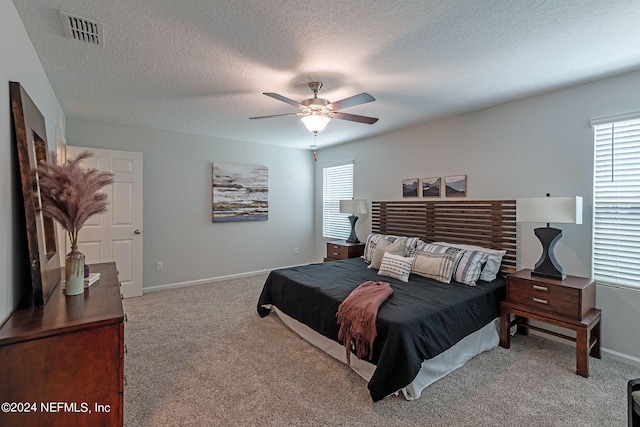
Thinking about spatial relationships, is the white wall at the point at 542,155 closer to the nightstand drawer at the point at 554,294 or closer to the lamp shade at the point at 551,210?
the nightstand drawer at the point at 554,294

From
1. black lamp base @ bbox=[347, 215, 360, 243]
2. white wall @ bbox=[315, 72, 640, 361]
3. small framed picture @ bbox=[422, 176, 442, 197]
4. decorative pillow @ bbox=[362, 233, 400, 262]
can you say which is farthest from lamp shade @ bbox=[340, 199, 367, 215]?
small framed picture @ bbox=[422, 176, 442, 197]

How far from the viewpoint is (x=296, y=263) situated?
623 centimetres

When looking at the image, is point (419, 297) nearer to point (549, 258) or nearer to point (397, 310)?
point (397, 310)

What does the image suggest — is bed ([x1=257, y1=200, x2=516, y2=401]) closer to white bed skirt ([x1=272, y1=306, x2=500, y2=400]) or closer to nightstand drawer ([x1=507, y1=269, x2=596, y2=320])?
white bed skirt ([x1=272, y1=306, x2=500, y2=400])

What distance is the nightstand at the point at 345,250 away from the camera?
489cm

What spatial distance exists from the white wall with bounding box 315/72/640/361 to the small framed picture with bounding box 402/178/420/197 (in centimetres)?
9

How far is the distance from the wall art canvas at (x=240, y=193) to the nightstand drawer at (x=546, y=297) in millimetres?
4140

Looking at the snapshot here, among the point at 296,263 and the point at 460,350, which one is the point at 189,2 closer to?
the point at 460,350

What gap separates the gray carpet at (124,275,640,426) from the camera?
1966mm

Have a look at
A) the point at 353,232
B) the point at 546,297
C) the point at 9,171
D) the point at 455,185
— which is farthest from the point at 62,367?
the point at 353,232

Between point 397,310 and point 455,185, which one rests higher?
point 455,185

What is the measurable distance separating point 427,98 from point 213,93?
7.46 ft

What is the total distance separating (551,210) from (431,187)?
1.62 m

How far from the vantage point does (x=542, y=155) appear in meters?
3.14
